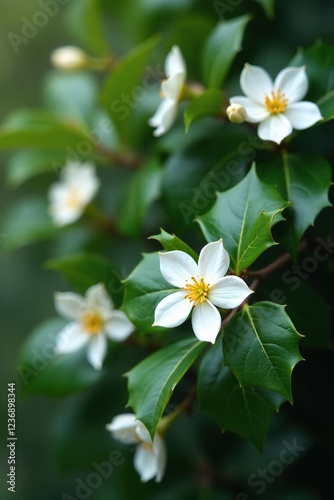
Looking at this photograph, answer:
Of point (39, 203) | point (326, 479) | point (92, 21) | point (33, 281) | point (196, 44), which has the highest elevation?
point (92, 21)

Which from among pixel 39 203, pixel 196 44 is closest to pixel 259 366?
pixel 196 44

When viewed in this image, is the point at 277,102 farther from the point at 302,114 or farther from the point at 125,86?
the point at 125,86

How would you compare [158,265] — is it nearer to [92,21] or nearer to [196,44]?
[196,44]

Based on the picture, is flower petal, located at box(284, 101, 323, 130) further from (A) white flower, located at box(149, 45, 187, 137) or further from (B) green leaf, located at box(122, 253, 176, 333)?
(B) green leaf, located at box(122, 253, 176, 333)
